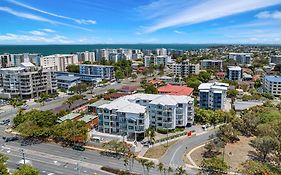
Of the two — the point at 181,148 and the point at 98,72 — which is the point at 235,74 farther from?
the point at 181,148

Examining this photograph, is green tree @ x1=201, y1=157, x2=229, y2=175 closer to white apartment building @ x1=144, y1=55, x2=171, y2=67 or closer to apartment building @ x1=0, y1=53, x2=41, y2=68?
white apartment building @ x1=144, y1=55, x2=171, y2=67

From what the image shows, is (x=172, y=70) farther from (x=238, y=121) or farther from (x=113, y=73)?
(x=238, y=121)

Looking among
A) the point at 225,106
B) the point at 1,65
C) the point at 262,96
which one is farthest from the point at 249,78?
the point at 1,65

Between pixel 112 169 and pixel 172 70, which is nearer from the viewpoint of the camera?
pixel 112 169

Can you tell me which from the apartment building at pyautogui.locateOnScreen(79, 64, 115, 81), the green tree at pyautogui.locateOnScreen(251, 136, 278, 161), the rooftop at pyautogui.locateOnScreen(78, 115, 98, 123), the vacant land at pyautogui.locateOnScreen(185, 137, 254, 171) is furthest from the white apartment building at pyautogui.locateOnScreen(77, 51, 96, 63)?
the green tree at pyautogui.locateOnScreen(251, 136, 278, 161)

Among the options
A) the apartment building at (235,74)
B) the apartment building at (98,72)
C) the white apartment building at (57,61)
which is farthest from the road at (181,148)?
the white apartment building at (57,61)

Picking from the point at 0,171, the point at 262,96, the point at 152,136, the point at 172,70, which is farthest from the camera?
the point at 172,70
